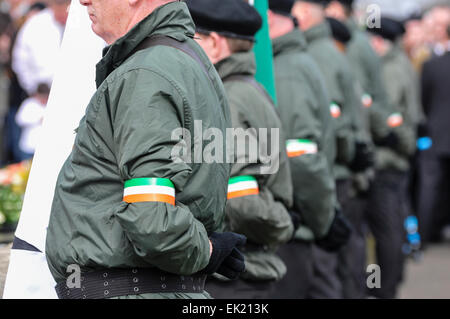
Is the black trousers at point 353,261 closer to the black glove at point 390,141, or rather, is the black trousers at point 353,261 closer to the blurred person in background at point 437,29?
the black glove at point 390,141

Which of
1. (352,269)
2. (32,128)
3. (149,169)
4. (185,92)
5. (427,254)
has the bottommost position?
Answer: (427,254)

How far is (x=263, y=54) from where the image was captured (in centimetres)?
515

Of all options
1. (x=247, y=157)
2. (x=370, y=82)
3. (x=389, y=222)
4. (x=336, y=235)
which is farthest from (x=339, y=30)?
(x=247, y=157)

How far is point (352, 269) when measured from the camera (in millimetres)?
7523

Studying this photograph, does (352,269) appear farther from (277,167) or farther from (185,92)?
(185,92)

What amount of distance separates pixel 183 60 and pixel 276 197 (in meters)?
1.84

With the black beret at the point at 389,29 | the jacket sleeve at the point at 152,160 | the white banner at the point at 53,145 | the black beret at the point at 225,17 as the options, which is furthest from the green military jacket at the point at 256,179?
the black beret at the point at 389,29

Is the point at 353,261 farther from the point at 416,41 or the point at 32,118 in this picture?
the point at 416,41

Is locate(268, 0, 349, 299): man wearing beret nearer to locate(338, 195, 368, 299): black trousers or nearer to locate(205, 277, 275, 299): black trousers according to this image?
locate(205, 277, 275, 299): black trousers

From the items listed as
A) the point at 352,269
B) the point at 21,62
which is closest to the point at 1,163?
the point at 21,62

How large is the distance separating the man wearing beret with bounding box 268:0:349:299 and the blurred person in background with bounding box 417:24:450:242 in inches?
231

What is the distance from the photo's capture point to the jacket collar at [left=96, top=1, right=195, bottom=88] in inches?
124

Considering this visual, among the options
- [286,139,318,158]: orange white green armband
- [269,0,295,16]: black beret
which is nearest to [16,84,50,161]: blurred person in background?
[269,0,295,16]: black beret

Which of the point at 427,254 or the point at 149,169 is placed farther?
the point at 427,254
